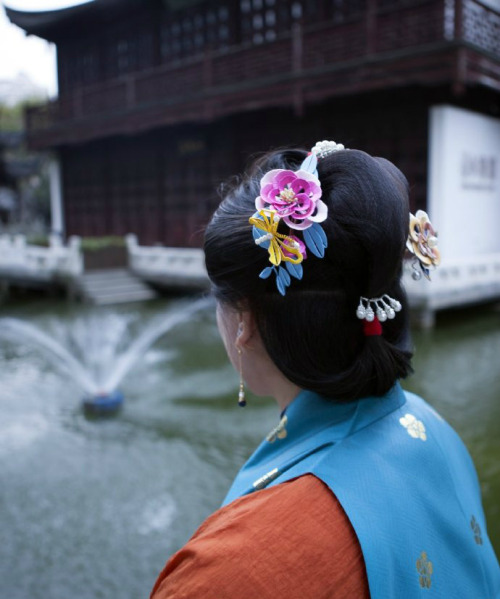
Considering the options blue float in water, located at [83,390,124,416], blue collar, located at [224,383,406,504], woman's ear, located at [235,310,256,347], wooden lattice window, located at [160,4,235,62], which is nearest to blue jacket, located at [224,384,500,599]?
blue collar, located at [224,383,406,504]

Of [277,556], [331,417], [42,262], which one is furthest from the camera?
[42,262]

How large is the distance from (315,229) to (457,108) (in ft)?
32.9

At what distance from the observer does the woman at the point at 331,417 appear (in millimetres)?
792

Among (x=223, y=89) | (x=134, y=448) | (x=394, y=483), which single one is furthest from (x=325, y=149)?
(x=223, y=89)

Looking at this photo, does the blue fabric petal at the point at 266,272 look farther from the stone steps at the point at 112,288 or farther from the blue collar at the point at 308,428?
the stone steps at the point at 112,288

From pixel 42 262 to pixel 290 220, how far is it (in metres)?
12.7

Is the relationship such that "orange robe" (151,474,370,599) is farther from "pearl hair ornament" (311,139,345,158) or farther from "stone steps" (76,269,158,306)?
"stone steps" (76,269,158,306)

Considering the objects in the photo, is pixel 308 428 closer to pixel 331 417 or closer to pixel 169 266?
pixel 331 417

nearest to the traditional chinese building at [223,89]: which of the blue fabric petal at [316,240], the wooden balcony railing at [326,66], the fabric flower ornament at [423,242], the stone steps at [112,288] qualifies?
the wooden balcony railing at [326,66]

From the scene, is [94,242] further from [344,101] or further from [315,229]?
[315,229]

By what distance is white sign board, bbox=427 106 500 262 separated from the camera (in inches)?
383

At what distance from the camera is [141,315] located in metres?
10.3

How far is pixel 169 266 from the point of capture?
12.3 m

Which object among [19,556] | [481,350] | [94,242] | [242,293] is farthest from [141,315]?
[242,293]
